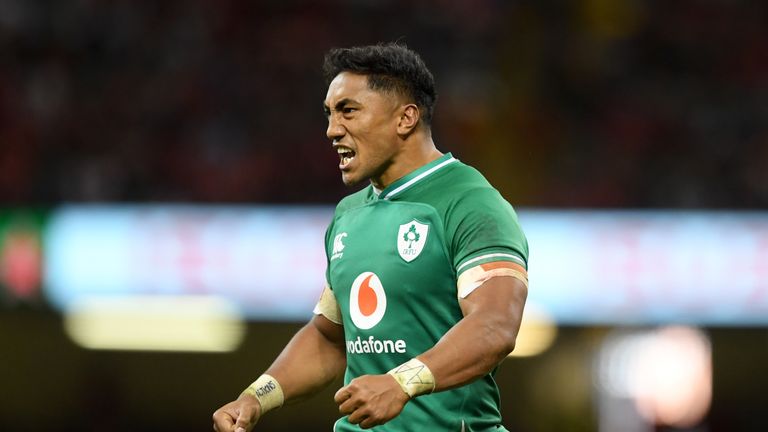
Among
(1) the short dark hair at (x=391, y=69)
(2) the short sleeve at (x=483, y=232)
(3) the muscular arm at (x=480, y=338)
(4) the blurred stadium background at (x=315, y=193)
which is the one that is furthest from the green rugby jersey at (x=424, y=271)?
(4) the blurred stadium background at (x=315, y=193)

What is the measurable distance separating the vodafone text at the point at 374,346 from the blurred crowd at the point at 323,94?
8.81 m

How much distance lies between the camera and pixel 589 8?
57.2ft

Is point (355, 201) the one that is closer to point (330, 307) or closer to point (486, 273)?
point (330, 307)

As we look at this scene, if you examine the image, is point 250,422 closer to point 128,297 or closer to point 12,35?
point 128,297

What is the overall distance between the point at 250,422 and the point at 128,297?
8261mm

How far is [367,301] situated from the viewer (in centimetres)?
442

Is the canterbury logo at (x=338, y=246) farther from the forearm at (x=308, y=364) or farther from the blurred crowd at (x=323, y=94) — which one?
the blurred crowd at (x=323, y=94)

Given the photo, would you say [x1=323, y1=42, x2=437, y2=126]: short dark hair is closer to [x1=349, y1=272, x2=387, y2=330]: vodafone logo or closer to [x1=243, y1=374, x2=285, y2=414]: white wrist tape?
[x1=349, y1=272, x2=387, y2=330]: vodafone logo

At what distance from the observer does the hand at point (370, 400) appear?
363cm

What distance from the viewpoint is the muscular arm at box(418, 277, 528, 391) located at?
12.5 ft

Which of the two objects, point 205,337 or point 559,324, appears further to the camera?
point 205,337

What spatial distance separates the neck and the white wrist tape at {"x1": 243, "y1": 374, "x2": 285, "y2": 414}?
2.53ft

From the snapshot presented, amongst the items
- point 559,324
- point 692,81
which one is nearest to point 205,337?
point 559,324

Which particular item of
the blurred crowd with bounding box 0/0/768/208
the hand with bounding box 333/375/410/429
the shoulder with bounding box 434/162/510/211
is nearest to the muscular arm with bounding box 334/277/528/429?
the hand with bounding box 333/375/410/429
